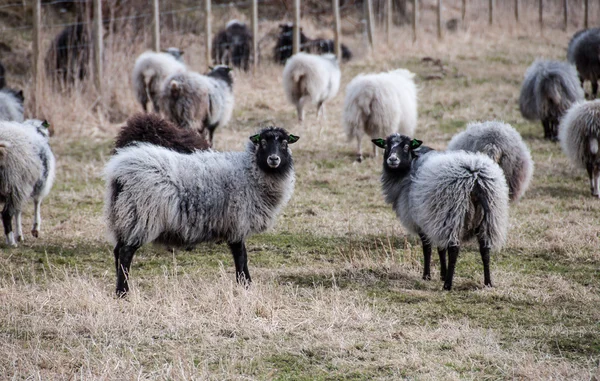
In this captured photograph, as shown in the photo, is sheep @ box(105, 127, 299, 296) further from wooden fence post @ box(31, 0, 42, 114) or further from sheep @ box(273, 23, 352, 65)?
sheep @ box(273, 23, 352, 65)

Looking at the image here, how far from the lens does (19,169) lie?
7508 mm

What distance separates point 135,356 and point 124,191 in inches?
69.3

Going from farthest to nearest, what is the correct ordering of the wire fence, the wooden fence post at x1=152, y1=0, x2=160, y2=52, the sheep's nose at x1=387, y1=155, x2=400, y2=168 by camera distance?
the wire fence < the wooden fence post at x1=152, y1=0, x2=160, y2=52 < the sheep's nose at x1=387, y1=155, x2=400, y2=168

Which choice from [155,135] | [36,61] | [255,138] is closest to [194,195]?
[255,138]

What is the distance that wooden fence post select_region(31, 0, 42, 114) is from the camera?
42.9 feet

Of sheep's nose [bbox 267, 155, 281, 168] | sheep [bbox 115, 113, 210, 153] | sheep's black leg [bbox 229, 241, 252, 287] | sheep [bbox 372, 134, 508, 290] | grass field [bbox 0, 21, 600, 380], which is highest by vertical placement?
sheep [bbox 115, 113, 210, 153]

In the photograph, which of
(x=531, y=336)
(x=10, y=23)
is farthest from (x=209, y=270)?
(x=10, y=23)

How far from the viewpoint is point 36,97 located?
515 inches

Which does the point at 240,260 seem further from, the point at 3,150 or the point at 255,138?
the point at 3,150

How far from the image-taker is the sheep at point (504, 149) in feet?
27.4

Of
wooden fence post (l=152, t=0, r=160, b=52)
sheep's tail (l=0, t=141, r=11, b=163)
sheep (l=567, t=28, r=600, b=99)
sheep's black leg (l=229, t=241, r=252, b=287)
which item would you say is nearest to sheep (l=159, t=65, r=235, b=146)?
wooden fence post (l=152, t=0, r=160, b=52)

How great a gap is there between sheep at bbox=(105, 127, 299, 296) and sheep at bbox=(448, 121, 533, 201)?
2.70 metres

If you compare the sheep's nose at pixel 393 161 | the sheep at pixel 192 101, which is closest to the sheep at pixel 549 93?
the sheep at pixel 192 101

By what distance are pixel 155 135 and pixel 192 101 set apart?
3.57 meters
